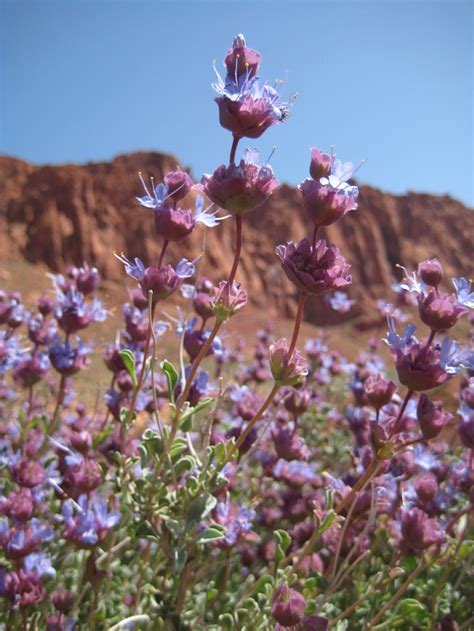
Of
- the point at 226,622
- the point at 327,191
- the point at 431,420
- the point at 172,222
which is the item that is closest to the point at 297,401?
the point at 226,622

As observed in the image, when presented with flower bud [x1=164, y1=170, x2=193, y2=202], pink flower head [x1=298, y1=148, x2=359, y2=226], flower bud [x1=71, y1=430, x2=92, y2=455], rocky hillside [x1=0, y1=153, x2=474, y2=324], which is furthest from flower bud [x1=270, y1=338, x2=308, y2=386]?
rocky hillside [x1=0, y1=153, x2=474, y2=324]

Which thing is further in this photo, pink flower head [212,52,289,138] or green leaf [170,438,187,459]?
→ green leaf [170,438,187,459]

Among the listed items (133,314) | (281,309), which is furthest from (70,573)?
(281,309)

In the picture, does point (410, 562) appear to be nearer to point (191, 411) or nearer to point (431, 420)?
point (431, 420)

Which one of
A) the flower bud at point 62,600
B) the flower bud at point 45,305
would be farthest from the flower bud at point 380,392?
the flower bud at point 45,305

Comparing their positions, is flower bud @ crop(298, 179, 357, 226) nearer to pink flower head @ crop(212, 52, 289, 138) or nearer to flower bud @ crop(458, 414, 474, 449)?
pink flower head @ crop(212, 52, 289, 138)

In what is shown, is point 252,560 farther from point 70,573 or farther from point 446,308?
point 446,308

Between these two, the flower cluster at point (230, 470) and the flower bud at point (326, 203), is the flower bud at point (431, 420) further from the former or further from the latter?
the flower bud at point (326, 203)
